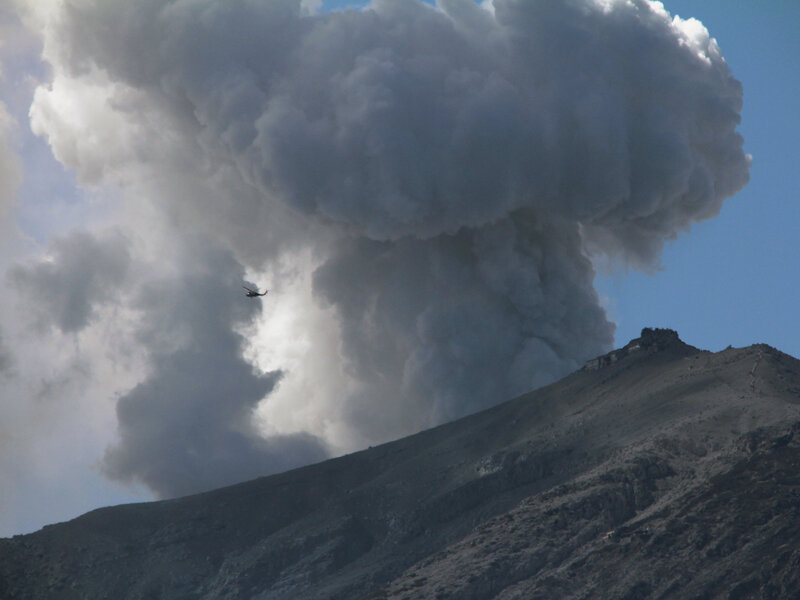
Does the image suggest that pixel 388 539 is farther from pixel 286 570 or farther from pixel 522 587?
pixel 522 587

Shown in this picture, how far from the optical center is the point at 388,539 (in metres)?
93.1

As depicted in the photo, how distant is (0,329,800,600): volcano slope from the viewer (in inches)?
2972

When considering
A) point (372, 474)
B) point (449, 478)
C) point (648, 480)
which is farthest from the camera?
point (372, 474)

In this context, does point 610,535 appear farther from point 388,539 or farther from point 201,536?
point 201,536

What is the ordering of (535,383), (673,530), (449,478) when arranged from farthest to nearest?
(535,383), (449,478), (673,530)

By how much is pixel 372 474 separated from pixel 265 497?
23.1 ft

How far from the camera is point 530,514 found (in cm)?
8256

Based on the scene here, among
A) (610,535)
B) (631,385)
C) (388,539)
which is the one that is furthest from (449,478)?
(610,535)

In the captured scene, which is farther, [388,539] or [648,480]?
[388,539]

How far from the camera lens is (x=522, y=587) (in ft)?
251

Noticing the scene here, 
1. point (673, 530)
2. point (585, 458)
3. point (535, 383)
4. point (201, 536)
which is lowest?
point (673, 530)

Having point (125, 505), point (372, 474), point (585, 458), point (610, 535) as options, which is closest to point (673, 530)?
point (610, 535)

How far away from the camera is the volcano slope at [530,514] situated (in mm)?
75500

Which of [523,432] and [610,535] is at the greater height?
[523,432]
